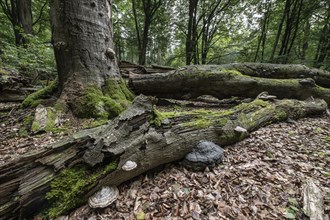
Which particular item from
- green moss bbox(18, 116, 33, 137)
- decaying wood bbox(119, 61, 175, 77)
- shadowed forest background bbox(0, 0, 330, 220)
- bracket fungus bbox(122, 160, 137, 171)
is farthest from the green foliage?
bracket fungus bbox(122, 160, 137, 171)

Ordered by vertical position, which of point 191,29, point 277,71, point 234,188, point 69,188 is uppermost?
point 191,29

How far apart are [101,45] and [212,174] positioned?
367cm

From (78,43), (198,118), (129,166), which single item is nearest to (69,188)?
(129,166)

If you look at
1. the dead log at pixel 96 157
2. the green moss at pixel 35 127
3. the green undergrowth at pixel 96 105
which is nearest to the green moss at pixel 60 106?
the green undergrowth at pixel 96 105

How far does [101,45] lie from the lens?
3.93 meters

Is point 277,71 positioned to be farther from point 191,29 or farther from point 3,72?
Answer: point 3,72

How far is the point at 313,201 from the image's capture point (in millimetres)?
1644

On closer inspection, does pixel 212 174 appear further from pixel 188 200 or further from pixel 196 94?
pixel 196 94

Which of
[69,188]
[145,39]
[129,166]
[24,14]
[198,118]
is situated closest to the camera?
[69,188]

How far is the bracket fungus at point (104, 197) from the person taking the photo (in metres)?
1.60

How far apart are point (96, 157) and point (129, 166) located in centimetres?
37

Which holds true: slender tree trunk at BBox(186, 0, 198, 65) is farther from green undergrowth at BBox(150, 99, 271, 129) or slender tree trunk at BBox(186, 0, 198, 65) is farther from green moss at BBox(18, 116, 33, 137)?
green moss at BBox(18, 116, 33, 137)

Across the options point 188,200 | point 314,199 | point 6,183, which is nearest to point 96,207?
point 6,183

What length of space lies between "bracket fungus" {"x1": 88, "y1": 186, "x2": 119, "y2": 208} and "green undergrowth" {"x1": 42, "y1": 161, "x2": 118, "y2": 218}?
0.11 m
